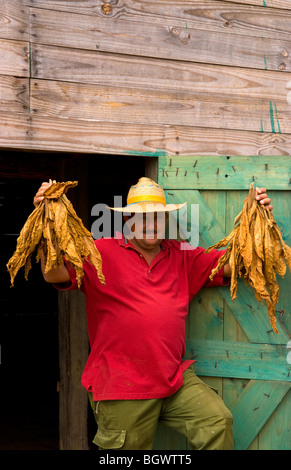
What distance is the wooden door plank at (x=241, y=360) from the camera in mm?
3793

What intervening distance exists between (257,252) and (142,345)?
0.84 meters

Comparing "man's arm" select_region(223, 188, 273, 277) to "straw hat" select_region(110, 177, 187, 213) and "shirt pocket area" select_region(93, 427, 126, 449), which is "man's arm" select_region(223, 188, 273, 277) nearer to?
"straw hat" select_region(110, 177, 187, 213)

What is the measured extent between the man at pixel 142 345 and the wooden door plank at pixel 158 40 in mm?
895

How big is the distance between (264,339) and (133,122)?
161 cm

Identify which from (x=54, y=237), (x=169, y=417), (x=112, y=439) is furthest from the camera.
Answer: (x=169, y=417)

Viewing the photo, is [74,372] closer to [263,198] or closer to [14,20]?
[263,198]

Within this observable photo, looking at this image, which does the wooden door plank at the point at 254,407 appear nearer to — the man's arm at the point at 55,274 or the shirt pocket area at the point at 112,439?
the shirt pocket area at the point at 112,439

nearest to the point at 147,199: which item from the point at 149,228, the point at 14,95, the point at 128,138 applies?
the point at 149,228

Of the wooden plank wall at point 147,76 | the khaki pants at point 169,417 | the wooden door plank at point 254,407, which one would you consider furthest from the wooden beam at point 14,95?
the wooden door plank at point 254,407

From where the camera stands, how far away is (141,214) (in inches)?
143

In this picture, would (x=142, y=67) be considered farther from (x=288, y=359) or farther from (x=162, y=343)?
(x=288, y=359)

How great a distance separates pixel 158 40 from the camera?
386cm

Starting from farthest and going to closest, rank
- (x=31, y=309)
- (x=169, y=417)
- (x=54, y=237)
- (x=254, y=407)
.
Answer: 1. (x=31, y=309)
2. (x=254, y=407)
3. (x=169, y=417)
4. (x=54, y=237)

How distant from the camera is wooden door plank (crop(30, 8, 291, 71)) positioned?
3.62 metres
